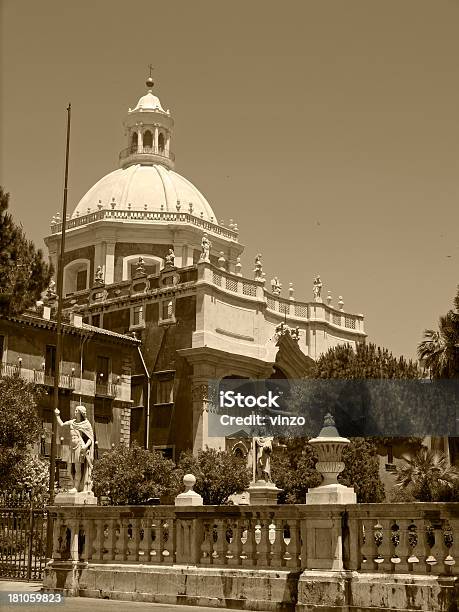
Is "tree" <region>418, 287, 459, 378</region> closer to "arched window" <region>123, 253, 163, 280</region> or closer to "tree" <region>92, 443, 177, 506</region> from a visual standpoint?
"tree" <region>92, 443, 177, 506</region>

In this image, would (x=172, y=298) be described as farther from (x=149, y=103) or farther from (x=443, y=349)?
(x=149, y=103)

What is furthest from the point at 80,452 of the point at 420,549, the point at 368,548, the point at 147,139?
the point at 147,139

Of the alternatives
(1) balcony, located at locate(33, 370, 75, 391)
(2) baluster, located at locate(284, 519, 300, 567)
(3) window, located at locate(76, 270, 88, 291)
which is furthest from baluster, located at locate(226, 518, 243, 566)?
(3) window, located at locate(76, 270, 88, 291)

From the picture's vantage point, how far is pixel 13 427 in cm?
3269

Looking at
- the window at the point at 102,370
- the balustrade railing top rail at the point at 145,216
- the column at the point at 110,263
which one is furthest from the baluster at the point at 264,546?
the balustrade railing top rail at the point at 145,216

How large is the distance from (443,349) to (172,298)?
1881 cm

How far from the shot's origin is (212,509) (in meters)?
15.8

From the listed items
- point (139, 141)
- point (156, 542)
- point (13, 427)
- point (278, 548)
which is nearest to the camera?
point (278, 548)

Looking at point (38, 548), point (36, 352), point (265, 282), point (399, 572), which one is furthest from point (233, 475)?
point (399, 572)

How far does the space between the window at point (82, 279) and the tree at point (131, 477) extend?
24198 millimetres

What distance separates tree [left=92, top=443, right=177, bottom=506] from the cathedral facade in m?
7.77

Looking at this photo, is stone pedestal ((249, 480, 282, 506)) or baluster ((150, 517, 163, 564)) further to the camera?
stone pedestal ((249, 480, 282, 506))

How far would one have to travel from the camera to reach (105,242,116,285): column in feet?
198

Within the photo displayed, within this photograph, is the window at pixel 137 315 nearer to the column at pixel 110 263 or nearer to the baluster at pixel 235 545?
the column at pixel 110 263
